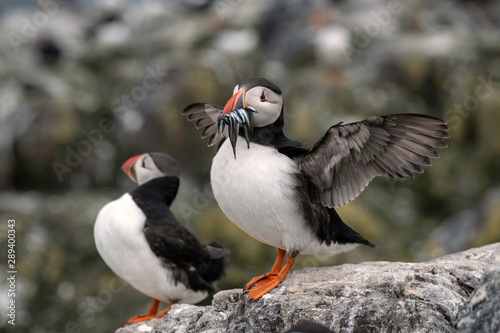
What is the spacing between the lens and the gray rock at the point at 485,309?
103 inches

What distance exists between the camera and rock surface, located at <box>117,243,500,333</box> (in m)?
3.31

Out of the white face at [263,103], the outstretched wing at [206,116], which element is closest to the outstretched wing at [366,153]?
the white face at [263,103]

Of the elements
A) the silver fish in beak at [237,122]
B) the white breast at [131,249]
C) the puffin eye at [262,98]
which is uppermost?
the puffin eye at [262,98]

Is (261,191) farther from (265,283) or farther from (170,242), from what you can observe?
(170,242)

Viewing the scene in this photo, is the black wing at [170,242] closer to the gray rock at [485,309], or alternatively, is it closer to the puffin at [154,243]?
the puffin at [154,243]

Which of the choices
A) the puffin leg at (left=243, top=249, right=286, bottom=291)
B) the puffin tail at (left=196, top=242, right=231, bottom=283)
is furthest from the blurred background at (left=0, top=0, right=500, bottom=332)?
the puffin leg at (left=243, top=249, right=286, bottom=291)

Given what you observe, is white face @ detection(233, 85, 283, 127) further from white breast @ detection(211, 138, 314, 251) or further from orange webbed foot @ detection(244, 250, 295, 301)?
orange webbed foot @ detection(244, 250, 295, 301)

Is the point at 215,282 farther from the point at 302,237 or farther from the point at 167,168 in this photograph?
the point at 302,237

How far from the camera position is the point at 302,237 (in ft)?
12.0

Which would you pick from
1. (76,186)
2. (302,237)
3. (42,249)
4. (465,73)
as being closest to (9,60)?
(76,186)

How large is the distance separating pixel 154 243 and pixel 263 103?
1.68m

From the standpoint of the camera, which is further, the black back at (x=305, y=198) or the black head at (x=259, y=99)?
the black back at (x=305, y=198)

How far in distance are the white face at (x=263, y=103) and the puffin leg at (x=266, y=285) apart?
80cm

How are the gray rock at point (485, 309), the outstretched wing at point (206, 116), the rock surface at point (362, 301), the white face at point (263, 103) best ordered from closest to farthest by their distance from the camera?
the gray rock at point (485, 309)
the rock surface at point (362, 301)
the white face at point (263, 103)
the outstretched wing at point (206, 116)
